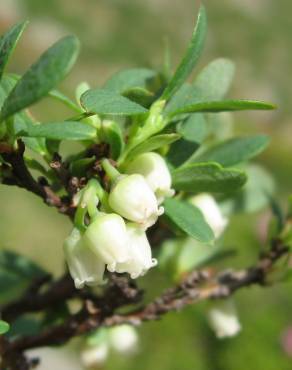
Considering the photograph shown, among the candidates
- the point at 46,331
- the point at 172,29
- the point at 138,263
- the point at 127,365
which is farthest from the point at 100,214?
the point at 172,29

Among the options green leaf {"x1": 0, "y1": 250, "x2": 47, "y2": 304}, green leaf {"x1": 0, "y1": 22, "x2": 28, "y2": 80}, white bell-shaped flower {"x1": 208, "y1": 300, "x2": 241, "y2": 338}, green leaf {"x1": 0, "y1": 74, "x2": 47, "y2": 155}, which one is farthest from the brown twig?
green leaf {"x1": 0, "y1": 22, "x2": 28, "y2": 80}

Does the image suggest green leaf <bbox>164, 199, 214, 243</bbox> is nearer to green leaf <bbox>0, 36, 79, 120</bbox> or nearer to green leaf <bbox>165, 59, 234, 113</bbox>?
green leaf <bbox>165, 59, 234, 113</bbox>

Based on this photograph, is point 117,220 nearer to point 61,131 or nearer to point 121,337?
point 61,131

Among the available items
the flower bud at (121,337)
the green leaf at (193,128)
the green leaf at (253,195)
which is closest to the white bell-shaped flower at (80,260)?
the green leaf at (193,128)

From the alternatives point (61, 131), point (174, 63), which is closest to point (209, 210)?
point (61, 131)

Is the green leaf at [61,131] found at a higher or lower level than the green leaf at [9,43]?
lower

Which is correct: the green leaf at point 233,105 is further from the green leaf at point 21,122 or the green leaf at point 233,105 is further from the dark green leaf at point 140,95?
the green leaf at point 21,122
